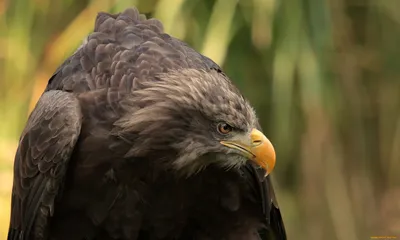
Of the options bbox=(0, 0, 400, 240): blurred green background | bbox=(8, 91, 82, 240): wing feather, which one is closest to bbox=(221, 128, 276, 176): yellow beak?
bbox=(8, 91, 82, 240): wing feather

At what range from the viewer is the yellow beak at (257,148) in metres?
2.42

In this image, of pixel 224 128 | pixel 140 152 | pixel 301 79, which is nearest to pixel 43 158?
pixel 140 152

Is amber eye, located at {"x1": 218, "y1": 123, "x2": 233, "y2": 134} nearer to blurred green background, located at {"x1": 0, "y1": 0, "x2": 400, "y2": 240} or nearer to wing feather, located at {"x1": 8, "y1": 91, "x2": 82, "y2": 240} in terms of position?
wing feather, located at {"x1": 8, "y1": 91, "x2": 82, "y2": 240}

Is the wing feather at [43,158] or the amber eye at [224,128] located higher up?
the amber eye at [224,128]

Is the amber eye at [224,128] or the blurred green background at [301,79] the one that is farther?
the blurred green background at [301,79]

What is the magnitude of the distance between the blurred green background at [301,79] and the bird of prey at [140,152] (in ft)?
4.47

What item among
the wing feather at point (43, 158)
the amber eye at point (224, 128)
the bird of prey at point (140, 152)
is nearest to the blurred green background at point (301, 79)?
the bird of prey at point (140, 152)

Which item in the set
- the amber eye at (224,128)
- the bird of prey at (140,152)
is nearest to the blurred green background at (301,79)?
the bird of prey at (140,152)

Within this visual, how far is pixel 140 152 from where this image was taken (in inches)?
97.2

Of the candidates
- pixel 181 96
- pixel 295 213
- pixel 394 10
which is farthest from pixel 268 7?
pixel 181 96

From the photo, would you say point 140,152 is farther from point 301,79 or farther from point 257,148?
point 301,79

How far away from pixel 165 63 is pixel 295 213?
2.22 m

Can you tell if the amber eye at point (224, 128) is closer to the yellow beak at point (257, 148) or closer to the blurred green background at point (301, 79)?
the yellow beak at point (257, 148)

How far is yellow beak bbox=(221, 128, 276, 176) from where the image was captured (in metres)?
2.42
